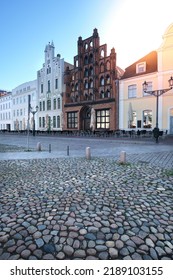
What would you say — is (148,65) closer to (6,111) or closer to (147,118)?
(147,118)

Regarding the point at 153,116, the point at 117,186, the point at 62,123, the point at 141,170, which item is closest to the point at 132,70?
the point at 153,116

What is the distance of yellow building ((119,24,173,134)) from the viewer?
25500 millimetres

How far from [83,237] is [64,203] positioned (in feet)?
4.38

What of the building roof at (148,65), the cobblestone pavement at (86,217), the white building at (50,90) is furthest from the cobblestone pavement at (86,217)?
the white building at (50,90)

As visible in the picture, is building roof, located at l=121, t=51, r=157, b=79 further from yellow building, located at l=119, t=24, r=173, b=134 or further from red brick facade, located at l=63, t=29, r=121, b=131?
red brick facade, located at l=63, t=29, r=121, b=131

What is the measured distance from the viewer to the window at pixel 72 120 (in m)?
37.7

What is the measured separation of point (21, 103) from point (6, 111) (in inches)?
407

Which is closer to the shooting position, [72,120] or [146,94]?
[146,94]

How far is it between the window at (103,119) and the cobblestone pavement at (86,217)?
87.3ft

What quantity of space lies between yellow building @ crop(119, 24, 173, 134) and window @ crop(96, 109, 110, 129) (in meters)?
2.55

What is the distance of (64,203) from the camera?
4.12 m

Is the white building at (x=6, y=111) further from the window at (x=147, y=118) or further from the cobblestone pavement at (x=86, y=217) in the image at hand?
the cobblestone pavement at (x=86, y=217)

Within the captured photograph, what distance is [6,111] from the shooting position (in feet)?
202

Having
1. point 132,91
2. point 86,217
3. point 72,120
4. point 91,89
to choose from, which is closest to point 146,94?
point 132,91
